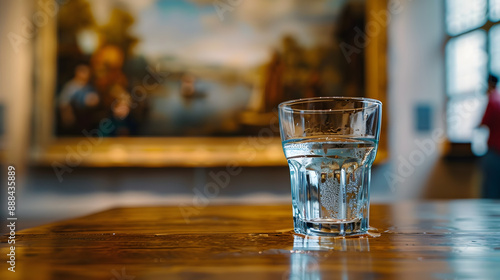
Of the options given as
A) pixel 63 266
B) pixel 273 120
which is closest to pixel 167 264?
pixel 63 266

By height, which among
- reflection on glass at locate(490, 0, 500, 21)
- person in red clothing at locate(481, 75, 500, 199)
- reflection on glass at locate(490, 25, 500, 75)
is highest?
reflection on glass at locate(490, 0, 500, 21)

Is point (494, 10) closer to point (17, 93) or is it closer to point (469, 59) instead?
point (469, 59)

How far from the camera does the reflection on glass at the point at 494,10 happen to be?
110 inches

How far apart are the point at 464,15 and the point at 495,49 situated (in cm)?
38

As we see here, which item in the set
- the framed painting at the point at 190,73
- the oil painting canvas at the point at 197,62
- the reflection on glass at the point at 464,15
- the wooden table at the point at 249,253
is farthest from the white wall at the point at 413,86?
the wooden table at the point at 249,253

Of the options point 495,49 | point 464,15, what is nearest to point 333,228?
point 495,49

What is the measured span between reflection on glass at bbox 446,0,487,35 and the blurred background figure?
2.63 metres

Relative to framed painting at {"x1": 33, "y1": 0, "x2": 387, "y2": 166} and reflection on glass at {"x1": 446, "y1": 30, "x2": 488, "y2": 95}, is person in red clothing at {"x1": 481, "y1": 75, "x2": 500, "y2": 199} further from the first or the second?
framed painting at {"x1": 33, "y1": 0, "x2": 387, "y2": 166}

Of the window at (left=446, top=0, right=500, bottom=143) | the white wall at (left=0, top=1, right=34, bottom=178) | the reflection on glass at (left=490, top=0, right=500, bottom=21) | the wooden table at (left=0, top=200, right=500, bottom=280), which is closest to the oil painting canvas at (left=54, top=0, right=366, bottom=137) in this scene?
the white wall at (left=0, top=1, right=34, bottom=178)

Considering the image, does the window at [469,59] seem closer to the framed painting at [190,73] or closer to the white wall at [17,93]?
the framed painting at [190,73]

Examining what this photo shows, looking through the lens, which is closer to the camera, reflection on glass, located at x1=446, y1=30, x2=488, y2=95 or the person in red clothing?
the person in red clothing

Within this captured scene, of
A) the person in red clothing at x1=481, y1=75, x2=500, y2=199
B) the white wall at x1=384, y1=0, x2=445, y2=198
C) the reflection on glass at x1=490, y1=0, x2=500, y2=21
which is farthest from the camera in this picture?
the white wall at x1=384, y1=0, x2=445, y2=198

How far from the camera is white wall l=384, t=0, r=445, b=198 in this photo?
309cm

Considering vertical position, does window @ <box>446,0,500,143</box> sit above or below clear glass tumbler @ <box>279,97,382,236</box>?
above
